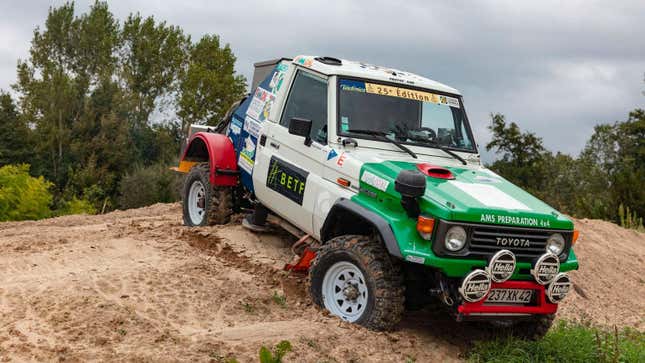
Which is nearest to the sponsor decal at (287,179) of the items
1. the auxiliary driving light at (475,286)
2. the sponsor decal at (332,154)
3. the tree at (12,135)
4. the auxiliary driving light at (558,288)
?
the sponsor decal at (332,154)

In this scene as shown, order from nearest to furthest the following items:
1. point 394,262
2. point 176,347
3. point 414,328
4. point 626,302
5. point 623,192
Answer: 1. point 176,347
2. point 394,262
3. point 414,328
4. point 626,302
5. point 623,192

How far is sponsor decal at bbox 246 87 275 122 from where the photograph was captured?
795 centimetres

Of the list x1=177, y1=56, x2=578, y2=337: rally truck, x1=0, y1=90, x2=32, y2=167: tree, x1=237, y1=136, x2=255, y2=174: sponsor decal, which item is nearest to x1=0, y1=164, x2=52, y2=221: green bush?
x1=0, y1=90, x2=32, y2=167: tree

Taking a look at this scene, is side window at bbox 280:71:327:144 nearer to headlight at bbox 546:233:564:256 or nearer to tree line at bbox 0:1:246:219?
headlight at bbox 546:233:564:256

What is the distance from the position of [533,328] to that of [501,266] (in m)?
1.16

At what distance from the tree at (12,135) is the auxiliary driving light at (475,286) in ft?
124

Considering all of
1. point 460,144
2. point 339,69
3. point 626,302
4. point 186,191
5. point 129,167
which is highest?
point 339,69

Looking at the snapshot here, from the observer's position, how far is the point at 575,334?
6.78 meters

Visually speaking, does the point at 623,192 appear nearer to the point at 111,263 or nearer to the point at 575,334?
the point at 575,334

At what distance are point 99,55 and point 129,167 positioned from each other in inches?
361

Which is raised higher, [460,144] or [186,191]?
[460,144]

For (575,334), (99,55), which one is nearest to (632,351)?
(575,334)

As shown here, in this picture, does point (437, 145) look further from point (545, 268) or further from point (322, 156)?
point (545, 268)

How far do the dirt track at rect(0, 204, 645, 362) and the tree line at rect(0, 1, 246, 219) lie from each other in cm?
3405
